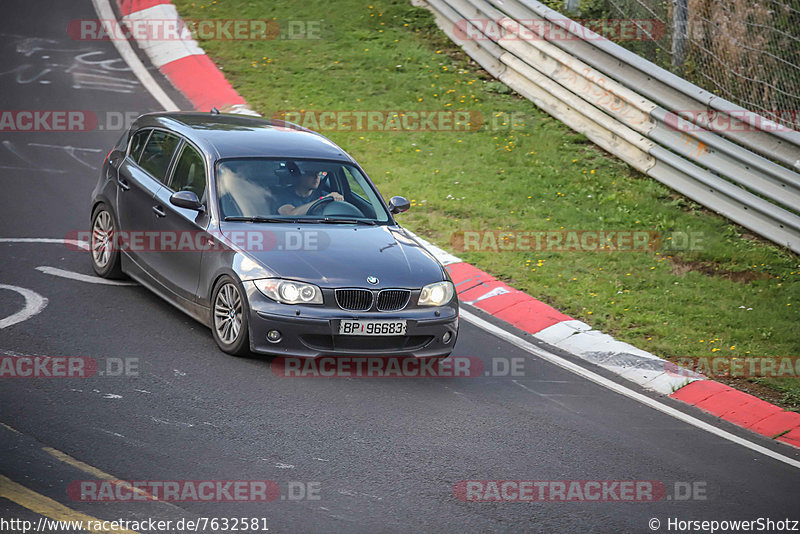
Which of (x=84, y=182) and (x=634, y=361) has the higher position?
(x=84, y=182)

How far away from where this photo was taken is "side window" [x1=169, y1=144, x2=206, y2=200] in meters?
8.92

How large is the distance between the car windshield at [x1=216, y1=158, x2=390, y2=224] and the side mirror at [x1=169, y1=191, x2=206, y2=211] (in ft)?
0.68

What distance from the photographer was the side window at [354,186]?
938cm

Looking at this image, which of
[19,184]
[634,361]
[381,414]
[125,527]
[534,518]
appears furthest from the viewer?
[19,184]

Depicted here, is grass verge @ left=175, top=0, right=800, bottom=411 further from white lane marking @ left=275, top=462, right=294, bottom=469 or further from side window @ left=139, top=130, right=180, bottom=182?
white lane marking @ left=275, top=462, right=294, bottom=469

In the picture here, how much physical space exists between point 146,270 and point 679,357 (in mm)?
5089

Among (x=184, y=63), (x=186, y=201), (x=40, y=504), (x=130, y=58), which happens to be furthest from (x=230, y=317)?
(x=130, y=58)

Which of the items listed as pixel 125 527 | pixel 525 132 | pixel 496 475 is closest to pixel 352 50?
pixel 525 132

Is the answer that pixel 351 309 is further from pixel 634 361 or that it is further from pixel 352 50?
pixel 352 50

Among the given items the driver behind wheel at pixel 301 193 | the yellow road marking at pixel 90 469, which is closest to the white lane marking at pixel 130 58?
the driver behind wheel at pixel 301 193

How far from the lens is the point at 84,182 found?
12.5 meters

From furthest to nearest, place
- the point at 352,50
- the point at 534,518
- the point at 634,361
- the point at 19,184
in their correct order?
the point at 352,50 → the point at 19,184 → the point at 634,361 → the point at 534,518

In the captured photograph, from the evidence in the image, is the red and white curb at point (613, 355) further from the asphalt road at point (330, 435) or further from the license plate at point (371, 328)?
the license plate at point (371, 328)

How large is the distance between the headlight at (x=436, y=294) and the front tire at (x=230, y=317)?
1460mm
